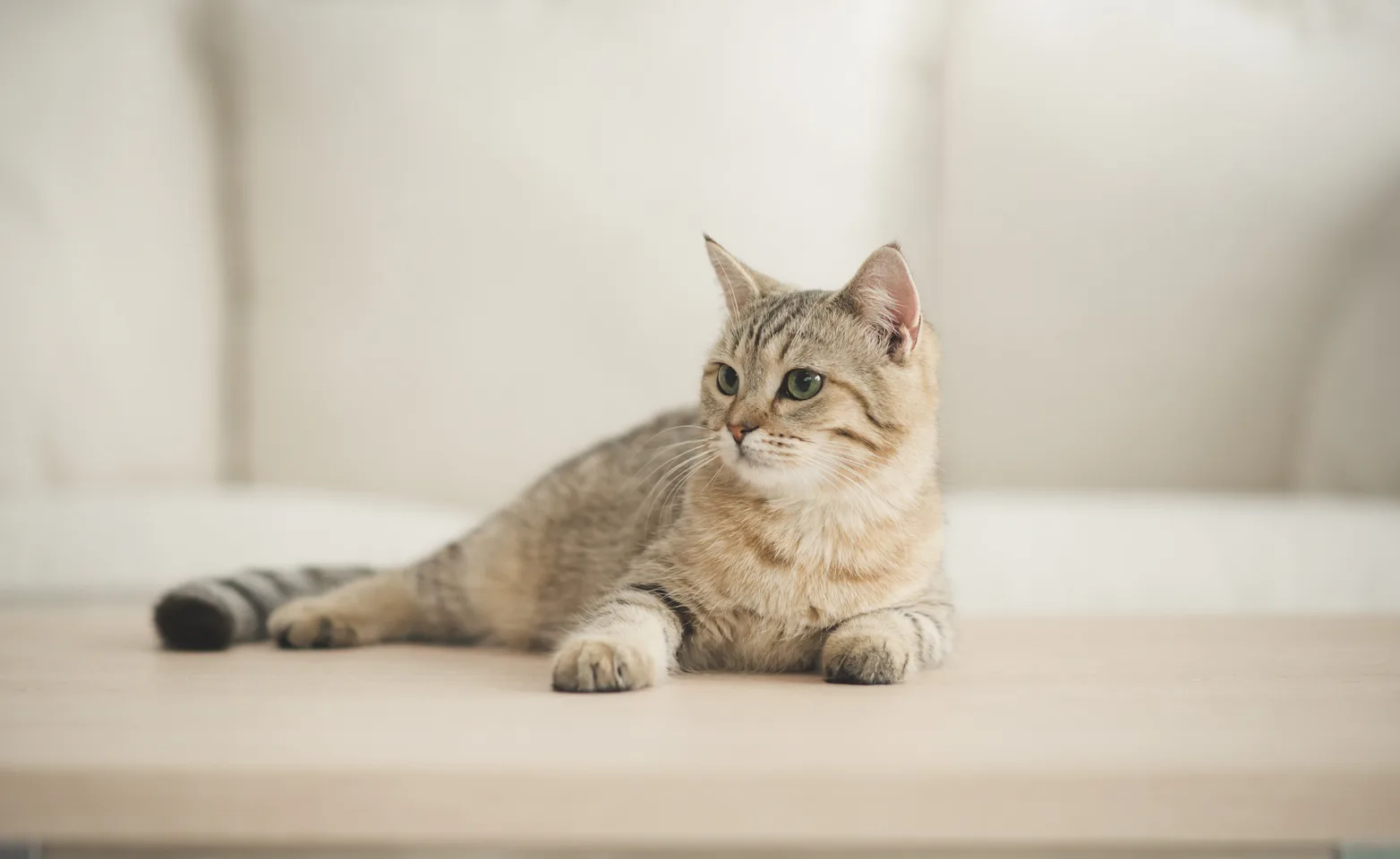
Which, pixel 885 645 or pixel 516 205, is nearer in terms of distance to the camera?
pixel 885 645

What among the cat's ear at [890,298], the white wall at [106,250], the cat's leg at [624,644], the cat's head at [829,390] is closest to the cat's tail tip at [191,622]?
the cat's leg at [624,644]

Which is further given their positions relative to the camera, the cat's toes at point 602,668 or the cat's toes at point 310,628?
the cat's toes at point 310,628

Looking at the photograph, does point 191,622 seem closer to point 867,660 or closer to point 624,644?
point 624,644

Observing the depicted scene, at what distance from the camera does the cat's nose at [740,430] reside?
3.55ft

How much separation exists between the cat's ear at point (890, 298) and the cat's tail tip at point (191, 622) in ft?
2.44

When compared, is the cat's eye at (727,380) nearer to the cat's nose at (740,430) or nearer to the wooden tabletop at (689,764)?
the cat's nose at (740,430)

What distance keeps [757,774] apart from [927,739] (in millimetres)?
154

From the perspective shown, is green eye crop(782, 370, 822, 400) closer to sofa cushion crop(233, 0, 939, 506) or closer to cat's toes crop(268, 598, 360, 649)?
cat's toes crop(268, 598, 360, 649)

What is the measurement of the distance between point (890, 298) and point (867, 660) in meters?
0.36

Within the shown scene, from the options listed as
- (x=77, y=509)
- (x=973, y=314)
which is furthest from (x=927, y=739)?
(x=973, y=314)

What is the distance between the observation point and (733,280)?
127cm

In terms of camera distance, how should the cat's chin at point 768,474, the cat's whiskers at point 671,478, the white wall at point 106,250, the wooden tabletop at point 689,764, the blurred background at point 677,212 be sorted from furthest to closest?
the blurred background at point 677,212, the white wall at point 106,250, the cat's whiskers at point 671,478, the cat's chin at point 768,474, the wooden tabletop at point 689,764

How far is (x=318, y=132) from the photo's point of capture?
7.57 ft

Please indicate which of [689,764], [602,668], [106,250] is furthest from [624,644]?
[106,250]
